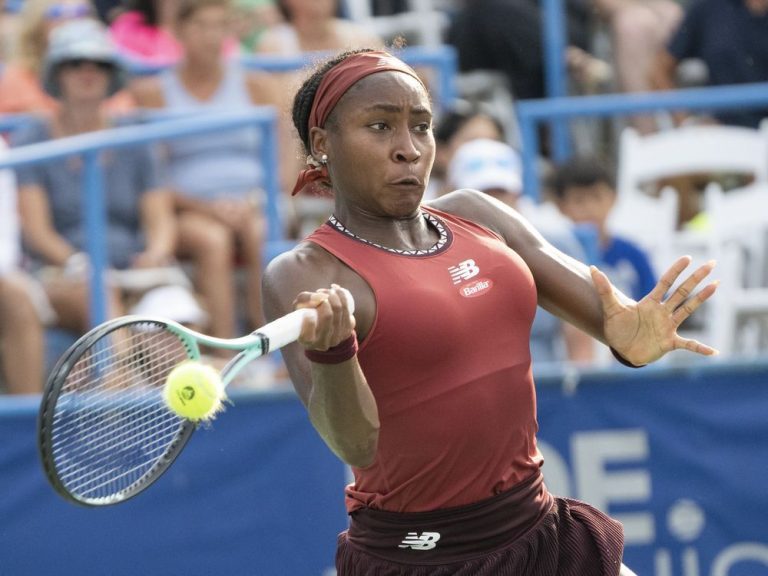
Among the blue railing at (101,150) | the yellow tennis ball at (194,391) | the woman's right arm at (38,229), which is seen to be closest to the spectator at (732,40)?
the blue railing at (101,150)

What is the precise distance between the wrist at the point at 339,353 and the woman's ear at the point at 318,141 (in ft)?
2.09

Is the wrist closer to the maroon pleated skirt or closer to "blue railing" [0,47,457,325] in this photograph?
the maroon pleated skirt

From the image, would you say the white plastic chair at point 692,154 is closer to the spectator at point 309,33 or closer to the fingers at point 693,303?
the spectator at point 309,33

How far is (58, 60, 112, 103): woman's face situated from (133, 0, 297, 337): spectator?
1.44ft

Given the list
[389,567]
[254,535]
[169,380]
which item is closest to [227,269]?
[254,535]

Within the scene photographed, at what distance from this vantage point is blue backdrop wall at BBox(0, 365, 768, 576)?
5.31 meters

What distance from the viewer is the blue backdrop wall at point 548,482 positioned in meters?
5.31

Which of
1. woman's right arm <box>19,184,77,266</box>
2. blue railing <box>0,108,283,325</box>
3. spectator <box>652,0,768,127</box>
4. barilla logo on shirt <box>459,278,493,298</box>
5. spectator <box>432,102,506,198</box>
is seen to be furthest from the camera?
spectator <box>652,0,768,127</box>

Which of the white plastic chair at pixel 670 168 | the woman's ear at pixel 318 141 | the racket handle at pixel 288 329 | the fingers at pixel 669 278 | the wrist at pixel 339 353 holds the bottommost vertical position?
the white plastic chair at pixel 670 168

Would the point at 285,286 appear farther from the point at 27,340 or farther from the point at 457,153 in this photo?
Answer: the point at 457,153

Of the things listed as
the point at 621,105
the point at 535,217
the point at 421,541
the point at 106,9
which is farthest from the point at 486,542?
the point at 106,9

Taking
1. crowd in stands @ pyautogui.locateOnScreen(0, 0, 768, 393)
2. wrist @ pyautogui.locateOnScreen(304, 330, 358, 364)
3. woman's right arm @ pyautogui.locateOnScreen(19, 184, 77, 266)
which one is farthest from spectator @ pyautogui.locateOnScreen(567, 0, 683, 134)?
wrist @ pyautogui.locateOnScreen(304, 330, 358, 364)

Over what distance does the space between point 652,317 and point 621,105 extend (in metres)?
4.07

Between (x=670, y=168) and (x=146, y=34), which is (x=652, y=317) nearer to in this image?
(x=670, y=168)
